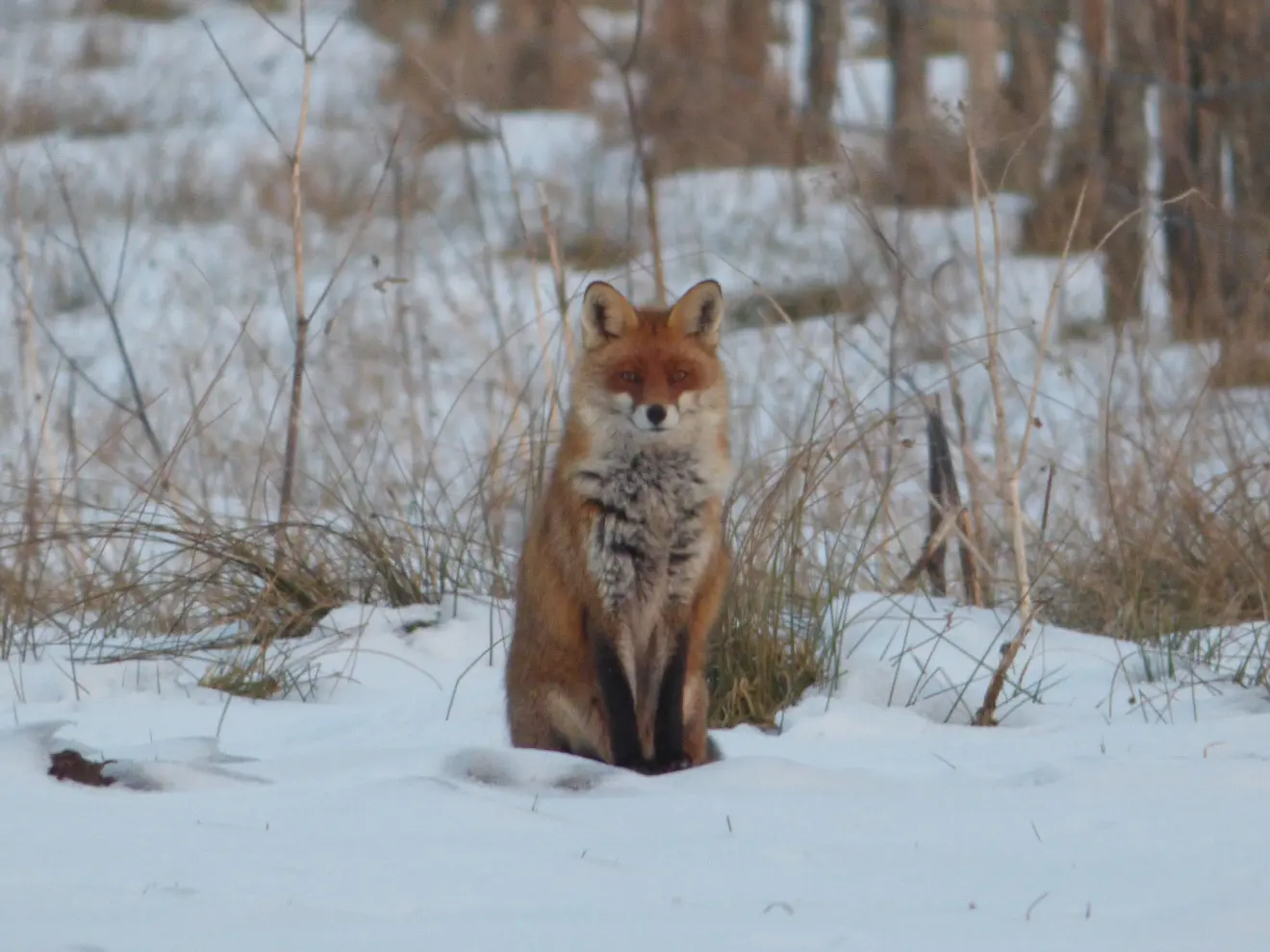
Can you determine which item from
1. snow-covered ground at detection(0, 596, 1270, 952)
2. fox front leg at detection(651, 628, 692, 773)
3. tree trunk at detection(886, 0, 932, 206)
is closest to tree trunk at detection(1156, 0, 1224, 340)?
tree trunk at detection(886, 0, 932, 206)

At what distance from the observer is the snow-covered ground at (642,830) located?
271cm

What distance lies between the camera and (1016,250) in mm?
14734

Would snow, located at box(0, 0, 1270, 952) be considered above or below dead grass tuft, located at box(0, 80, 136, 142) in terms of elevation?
below

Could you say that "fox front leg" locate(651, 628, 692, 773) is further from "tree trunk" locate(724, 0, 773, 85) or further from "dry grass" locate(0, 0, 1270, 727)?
"tree trunk" locate(724, 0, 773, 85)

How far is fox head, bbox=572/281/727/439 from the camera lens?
4.26 meters

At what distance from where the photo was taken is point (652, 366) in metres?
4.29

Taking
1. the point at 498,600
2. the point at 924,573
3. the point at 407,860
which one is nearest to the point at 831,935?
the point at 407,860

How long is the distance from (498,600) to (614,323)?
5.23 feet

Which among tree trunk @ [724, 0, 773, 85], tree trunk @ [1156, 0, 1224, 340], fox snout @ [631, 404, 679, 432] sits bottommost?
fox snout @ [631, 404, 679, 432]

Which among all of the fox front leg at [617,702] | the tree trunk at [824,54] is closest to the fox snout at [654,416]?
the fox front leg at [617,702]

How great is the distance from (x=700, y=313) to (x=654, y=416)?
45cm

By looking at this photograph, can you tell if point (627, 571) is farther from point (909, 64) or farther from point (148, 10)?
point (148, 10)

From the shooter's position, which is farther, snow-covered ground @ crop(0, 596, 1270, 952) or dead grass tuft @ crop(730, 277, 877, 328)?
dead grass tuft @ crop(730, 277, 877, 328)

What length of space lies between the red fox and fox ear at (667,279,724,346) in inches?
3.9
